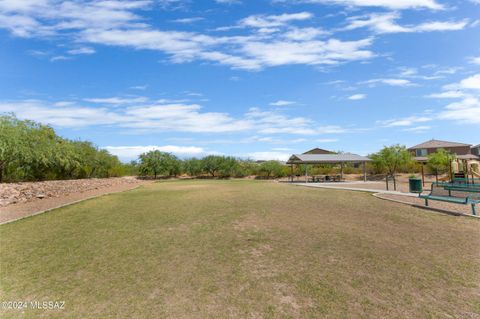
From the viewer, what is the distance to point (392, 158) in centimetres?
3128

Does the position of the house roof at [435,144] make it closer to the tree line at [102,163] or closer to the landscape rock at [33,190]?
the tree line at [102,163]

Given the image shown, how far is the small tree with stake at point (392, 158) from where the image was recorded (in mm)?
31125

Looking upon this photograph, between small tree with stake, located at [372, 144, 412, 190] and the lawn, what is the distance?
25.5 metres

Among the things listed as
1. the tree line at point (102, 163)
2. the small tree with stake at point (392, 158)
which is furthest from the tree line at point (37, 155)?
the small tree with stake at point (392, 158)

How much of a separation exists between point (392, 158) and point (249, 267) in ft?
106

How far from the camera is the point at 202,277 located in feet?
15.0

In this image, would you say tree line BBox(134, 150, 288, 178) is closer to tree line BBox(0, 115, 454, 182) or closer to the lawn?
tree line BBox(0, 115, 454, 182)

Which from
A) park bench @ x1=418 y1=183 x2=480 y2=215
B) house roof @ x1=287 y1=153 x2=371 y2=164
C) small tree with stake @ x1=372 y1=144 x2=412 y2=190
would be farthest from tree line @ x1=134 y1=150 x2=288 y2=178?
park bench @ x1=418 y1=183 x2=480 y2=215

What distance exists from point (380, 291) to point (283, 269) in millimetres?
1618

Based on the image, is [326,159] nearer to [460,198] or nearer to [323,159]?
[323,159]

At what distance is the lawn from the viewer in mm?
3639

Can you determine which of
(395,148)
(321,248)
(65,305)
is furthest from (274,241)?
(395,148)

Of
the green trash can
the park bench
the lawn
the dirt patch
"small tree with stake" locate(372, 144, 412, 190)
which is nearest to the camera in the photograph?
the lawn

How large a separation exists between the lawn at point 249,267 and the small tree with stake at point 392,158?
25510mm
